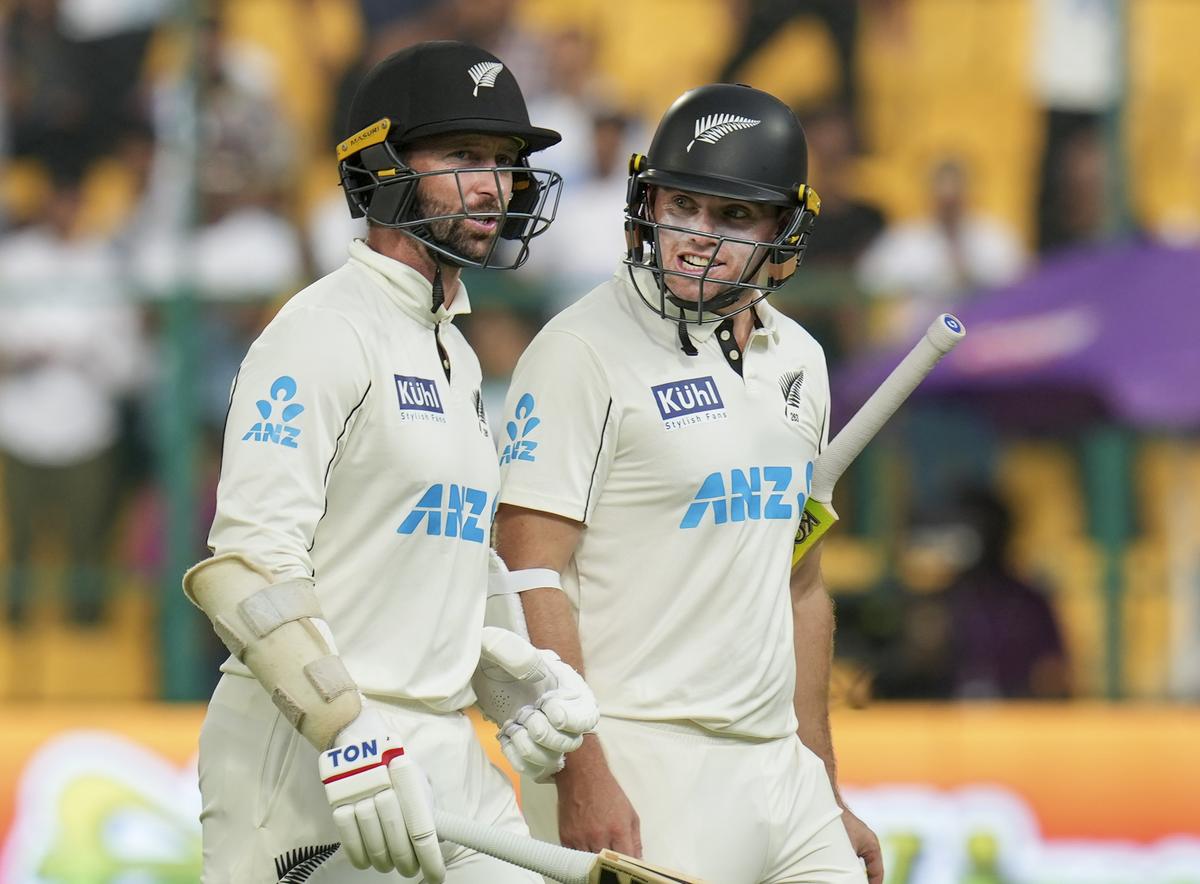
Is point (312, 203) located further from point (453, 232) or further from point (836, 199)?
point (453, 232)

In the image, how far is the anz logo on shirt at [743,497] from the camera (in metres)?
4.31

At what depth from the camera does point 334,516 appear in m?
3.73

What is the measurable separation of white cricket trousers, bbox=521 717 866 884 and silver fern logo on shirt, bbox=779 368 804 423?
69cm

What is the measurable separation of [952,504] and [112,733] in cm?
408

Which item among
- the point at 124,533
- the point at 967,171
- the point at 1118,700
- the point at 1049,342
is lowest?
A: the point at 1118,700

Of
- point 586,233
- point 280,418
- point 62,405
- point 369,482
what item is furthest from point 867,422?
point 62,405

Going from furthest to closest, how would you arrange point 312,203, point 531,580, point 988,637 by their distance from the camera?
1. point 312,203
2. point 988,637
3. point 531,580

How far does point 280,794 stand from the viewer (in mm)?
3705

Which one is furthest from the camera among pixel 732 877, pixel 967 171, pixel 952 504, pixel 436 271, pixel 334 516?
pixel 967 171

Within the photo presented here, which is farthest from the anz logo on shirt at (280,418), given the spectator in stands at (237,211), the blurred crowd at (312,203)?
the spectator in stands at (237,211)

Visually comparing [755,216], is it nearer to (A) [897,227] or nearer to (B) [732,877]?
(B) [732,877]

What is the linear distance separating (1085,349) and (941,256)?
1.77 metres

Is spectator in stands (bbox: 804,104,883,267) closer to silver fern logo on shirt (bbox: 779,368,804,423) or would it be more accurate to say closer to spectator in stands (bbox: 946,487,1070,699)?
spectator in stands (bbox: 946,487,1070,699)

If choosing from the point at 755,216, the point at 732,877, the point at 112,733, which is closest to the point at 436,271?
the point at 755,216
